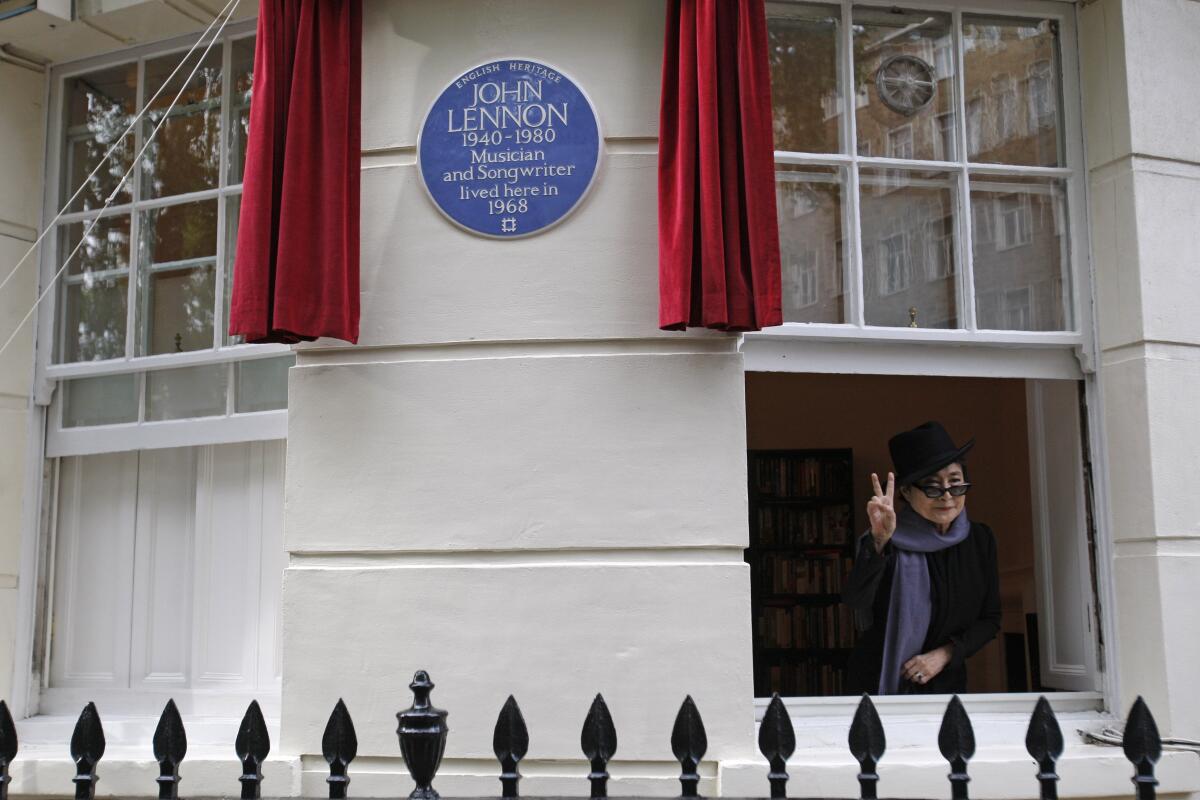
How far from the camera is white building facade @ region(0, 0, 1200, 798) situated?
195 inches

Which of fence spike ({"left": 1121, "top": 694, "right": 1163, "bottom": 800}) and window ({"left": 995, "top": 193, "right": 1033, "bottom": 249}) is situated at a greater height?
window ({"left": 995, "top": 193, "right": 1033, "bottom": 249})

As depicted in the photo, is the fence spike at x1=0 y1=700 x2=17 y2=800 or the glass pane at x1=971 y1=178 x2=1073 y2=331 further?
the glass pane at x1=971 y1=178 x2=1073 y2=331

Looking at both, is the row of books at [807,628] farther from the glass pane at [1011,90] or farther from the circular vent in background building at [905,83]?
the circular vent in background building at [905,83]

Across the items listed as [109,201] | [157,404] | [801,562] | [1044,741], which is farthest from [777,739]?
[801,562]

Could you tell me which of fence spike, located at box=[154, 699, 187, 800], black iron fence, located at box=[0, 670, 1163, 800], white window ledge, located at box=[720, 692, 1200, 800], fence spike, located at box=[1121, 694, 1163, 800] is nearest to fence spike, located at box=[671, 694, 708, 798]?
black iron fence, located at box=[0, 670, 1163, 800]

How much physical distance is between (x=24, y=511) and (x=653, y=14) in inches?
148

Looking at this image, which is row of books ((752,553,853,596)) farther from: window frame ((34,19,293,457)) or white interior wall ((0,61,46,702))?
white interior wall ((0,61,46,702))

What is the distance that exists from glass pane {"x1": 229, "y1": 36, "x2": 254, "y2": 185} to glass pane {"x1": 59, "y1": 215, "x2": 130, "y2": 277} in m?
0.70

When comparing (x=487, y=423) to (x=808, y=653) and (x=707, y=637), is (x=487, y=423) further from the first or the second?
(x=808, y=653)

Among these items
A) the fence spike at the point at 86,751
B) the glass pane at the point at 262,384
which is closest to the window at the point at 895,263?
the glass pane at the point at 262,384

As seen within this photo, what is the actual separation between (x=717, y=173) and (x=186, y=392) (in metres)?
2.79

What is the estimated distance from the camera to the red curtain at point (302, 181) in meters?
4.96

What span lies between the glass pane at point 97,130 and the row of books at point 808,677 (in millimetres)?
5929

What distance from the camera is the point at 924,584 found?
6055mm
